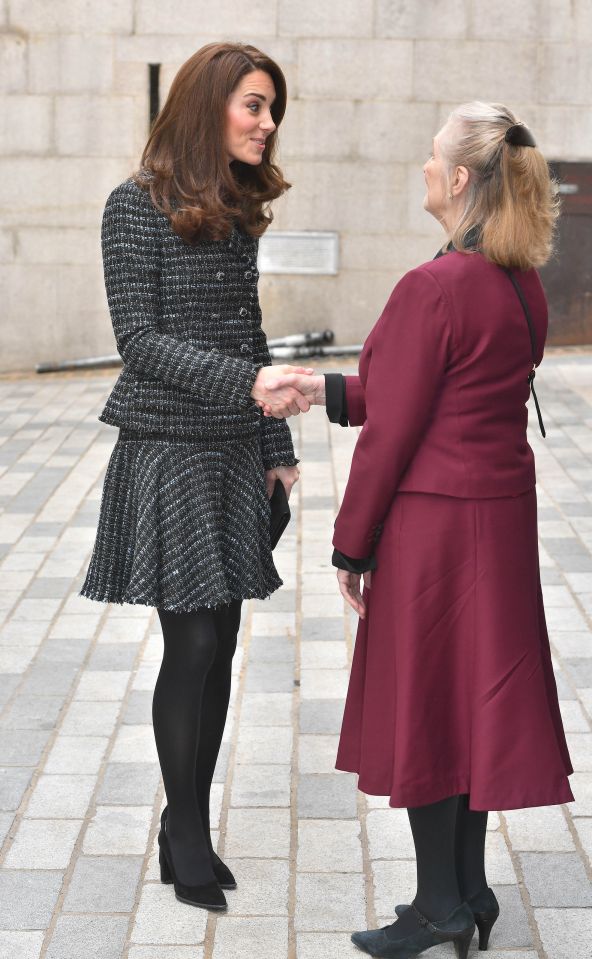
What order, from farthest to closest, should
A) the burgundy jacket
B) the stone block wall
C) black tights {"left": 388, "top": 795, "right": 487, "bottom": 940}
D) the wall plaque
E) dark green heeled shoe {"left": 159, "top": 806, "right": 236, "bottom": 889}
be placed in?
the wall plaque, the stone block wall, dark green heeled shoe {"left": 159, "top": 806, "right": 236, "bottom": 889}, black tights {"left": 388, "top": 795, "right": 487, "bottom": 940}, the burgundy jacket

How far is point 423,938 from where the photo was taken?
2846 millimetres

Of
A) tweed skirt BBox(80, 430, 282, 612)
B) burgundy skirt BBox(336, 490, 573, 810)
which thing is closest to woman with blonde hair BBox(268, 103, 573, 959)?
burgundy skirt BBox(336, 490, 573, 810)

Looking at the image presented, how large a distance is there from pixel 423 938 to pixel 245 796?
3.00 feet

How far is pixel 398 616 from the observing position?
271cm

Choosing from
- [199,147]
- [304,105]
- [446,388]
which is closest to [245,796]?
[446,388]

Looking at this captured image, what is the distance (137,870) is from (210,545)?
32.8 inches

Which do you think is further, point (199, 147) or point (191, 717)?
point (191, 717)

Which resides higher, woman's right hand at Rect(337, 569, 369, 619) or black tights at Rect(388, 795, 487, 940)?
woman's right hand at Rect(337, 569, 369, 619)

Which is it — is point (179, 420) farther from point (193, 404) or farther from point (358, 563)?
point (358, 563)

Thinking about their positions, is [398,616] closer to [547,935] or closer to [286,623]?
[547,935]

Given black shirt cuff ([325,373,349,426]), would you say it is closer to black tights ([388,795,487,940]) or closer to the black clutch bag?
the black clutch bag

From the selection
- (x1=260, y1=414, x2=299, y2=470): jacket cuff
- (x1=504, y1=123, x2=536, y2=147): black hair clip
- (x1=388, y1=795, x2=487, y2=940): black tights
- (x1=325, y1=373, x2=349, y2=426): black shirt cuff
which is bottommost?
(x1=388, y1=795, x2=487, y2=940): black tights

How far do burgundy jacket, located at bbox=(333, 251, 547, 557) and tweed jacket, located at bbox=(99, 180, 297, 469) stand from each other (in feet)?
1.32

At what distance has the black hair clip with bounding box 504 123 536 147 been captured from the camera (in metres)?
2.58
